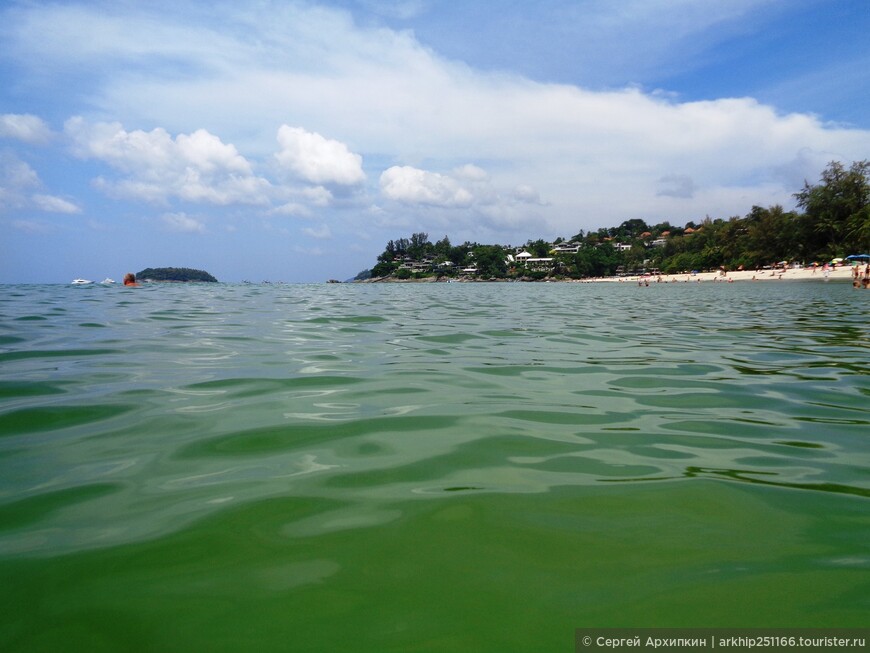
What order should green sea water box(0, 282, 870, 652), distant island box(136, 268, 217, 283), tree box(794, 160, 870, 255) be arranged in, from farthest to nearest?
distant island box(136, 268, 217, 283), tree box(794, 160, 870, 255), green sea water box(0, 282, 870, 652)

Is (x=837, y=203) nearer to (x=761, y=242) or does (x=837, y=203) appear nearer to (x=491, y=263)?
(x=761, y=242)

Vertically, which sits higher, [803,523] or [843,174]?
[843,174]

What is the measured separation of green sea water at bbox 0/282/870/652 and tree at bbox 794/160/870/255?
245 feet

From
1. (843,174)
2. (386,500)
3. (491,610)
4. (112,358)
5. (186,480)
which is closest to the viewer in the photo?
(491,610)

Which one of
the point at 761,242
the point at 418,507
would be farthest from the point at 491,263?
the point at 418,507

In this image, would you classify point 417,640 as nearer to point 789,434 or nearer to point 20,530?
point 20,530

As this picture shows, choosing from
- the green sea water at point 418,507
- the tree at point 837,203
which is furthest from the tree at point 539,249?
the green sea water at point 418,507

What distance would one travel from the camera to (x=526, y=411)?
12.7ft

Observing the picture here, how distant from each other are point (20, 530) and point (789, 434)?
4.33 m

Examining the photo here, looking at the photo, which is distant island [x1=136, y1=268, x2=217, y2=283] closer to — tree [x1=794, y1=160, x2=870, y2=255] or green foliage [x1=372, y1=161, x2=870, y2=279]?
green foliage [x1=372, y1=161, x2=870, y2=279]

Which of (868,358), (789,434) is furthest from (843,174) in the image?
(789,434)

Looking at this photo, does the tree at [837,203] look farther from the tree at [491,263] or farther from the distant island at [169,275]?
the distant island at [169,275]

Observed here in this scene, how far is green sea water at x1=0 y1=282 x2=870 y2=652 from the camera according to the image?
1521 mm

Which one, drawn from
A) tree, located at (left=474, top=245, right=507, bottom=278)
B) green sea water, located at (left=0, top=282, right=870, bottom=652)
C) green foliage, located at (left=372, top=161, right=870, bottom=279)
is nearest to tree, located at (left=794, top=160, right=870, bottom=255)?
green foliage, located at (left=372, top=161, right=870, bottom=279)
